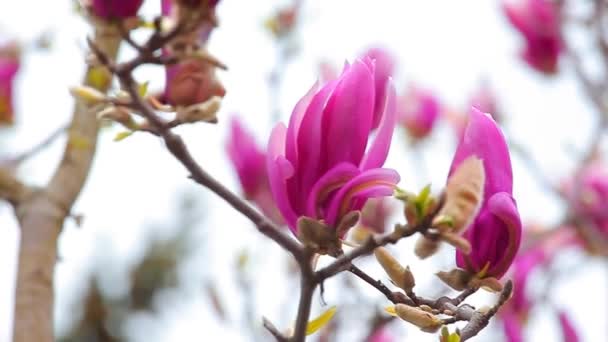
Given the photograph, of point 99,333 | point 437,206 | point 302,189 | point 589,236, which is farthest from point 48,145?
point 99,333

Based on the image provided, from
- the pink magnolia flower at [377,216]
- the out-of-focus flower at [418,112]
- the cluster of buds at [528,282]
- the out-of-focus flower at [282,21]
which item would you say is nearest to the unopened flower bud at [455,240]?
the cluster of buds at [528,282]

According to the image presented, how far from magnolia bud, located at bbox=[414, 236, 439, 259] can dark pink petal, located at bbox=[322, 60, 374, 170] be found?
89mm

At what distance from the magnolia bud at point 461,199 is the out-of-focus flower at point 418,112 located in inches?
63.2

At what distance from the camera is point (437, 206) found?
0.51 metres

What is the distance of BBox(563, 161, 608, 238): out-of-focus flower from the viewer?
5.93 ft

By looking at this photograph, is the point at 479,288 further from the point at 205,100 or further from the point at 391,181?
the point at 205,100

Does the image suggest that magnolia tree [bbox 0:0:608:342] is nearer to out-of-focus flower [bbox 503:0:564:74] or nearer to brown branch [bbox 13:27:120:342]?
brown branch [bbox 13:27:120:342]

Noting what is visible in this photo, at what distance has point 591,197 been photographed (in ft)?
6.23

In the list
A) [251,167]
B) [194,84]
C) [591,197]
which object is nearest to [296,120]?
[194,84]

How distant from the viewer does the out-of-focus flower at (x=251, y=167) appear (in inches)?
55.9

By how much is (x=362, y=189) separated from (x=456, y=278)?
0.08 m

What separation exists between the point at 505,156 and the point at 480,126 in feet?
0.08

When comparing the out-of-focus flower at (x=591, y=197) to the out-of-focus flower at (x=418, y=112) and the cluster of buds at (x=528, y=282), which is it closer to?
the cluster of buds at (x=528, y=282)

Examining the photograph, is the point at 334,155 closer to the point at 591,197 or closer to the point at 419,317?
the point at 419,317
